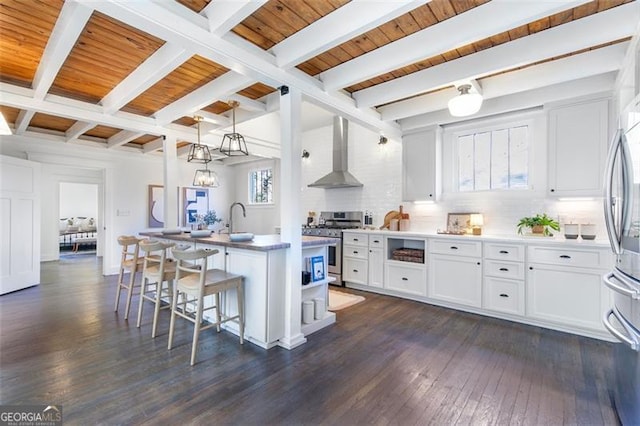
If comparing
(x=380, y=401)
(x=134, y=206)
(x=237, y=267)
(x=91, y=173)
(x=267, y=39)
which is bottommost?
(x=380, y=401)

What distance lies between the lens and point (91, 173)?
7.48m

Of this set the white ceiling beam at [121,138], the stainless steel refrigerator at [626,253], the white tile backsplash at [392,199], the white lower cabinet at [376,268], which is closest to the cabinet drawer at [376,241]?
the white lower cabinet at [376,268]

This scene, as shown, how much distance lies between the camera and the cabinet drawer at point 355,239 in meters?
4.68

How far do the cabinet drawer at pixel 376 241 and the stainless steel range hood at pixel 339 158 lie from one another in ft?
3.93

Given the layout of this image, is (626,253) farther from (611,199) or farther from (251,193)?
(251,193)

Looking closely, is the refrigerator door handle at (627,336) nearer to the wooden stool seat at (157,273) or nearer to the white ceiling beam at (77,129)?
the wooden stool seat at (157,273)

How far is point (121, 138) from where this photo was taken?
558 cm

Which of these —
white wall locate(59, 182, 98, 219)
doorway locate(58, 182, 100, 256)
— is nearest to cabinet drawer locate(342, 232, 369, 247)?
doorway locate(58, 182, 100, 256)

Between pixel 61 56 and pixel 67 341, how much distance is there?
2.57 meters

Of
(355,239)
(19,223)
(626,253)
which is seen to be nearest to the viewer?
(626,253)

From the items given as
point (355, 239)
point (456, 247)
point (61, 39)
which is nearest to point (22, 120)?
point (61, 39)

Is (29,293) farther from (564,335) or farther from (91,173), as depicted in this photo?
(564,335)

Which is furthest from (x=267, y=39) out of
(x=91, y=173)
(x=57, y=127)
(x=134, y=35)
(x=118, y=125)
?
(x=91, y=173)

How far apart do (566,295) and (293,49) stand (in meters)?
3.65
